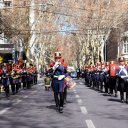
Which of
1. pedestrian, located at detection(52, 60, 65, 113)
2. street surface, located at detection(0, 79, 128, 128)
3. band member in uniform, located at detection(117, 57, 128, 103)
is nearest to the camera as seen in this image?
street surface, located at detection(0, 79, 128, 128)

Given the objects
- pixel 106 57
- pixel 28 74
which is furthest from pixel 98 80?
pixel 106 57

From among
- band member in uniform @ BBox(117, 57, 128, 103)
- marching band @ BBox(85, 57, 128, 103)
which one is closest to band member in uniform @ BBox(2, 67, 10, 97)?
marching band @ BBox(85, 57, 128, 103)

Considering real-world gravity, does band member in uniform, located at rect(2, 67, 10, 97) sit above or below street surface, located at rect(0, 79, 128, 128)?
above

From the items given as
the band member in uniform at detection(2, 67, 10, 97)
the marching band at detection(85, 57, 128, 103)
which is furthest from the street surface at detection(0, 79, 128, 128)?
the band member in uniform at detection(2, 67, 10, 97)

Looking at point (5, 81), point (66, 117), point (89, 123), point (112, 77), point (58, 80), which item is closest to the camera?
point (89, 123)

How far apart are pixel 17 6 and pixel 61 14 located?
8.02 m

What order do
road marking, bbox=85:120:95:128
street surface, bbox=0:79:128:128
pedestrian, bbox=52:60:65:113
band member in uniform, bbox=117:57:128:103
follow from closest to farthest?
road marking, bbox=85:120:95:128, street surface, bbox=0:79:128:128, pedestrian, bbox=52:60:65:113, band member in uniform, bbox=117:57:128:103

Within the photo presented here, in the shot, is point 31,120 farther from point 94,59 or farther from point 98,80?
point 94,59

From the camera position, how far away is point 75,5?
190 ft

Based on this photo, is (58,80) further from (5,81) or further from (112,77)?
(5,81)

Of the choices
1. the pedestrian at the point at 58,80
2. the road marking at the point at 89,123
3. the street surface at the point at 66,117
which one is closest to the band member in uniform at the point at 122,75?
the street surface at the point at 66,117

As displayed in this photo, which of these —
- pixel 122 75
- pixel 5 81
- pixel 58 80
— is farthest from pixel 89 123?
pixel 5 81

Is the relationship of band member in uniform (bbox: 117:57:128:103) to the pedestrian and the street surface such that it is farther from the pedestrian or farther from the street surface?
the pedestrian

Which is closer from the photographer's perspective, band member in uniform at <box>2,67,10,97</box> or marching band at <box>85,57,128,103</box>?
marching band at <box>85,57,128,103</box>
